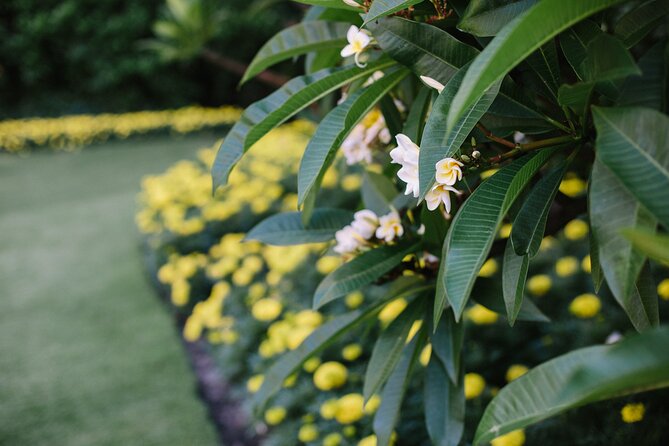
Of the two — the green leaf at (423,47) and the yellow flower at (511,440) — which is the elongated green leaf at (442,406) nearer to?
the yellow flower at (511,440)

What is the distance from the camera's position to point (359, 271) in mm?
846

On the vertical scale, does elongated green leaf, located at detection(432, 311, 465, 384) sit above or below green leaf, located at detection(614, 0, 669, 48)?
below

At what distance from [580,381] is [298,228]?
0.65m

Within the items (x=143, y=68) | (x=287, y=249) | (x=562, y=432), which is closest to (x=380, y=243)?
(x=562, y=432)

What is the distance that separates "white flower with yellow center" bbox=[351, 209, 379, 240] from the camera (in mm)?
882

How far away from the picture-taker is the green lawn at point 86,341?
6.95 feet

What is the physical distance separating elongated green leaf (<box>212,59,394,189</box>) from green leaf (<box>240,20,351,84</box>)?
9 cm

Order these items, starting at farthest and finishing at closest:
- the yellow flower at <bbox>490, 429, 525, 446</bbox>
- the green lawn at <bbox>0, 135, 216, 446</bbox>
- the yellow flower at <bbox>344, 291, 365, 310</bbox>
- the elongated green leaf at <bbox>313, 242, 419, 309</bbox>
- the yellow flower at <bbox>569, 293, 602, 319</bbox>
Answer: the green lawn at <bbox>0, 135, 216, 446</bbox>, the yellow flower at <bbox>344, 291, 365, 310</bbox>, the yellow flower at <bbox>569, 293, 602, 319</bbox>, the yellow flower at <bbox>490, 429, 525, 446</bbox>, the elongated green leaf at <bbox>313, 242, 419, 309</bbox>

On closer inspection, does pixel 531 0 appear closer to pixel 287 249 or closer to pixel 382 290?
pixel 382 290

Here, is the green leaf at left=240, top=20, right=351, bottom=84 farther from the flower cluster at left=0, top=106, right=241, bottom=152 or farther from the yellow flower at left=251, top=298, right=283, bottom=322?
the flower cluster at left=0, top=106, right=241, bottom=152

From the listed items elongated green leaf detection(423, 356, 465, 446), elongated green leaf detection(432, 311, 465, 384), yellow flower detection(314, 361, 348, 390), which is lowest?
yellow flower detection(314, 361, 348, 390)

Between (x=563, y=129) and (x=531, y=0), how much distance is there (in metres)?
0.13

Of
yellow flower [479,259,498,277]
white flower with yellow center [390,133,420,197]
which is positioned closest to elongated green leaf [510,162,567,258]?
white flower with yellow center [390,133,420,197]

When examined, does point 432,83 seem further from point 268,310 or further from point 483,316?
point 268,310
